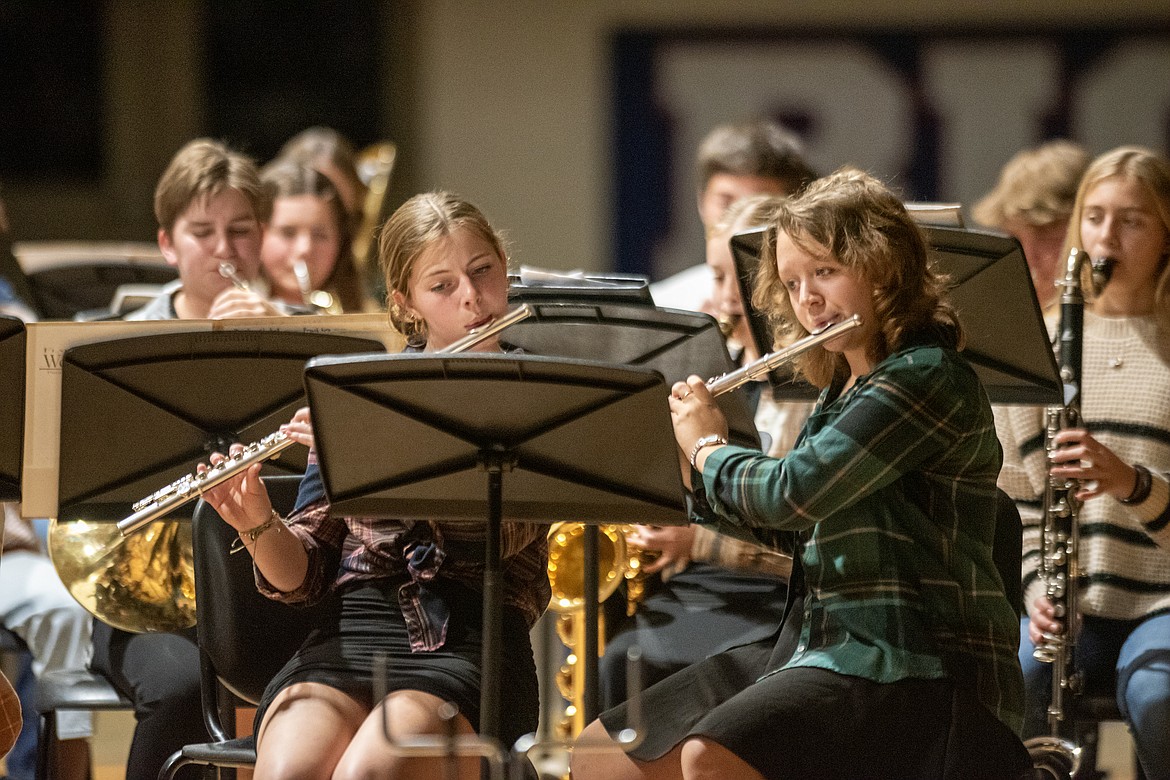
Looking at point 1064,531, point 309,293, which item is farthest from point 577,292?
point 309,293

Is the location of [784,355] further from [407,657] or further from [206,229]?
[206,229]

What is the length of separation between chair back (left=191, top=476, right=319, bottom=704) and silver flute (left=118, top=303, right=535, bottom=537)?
0.12 m

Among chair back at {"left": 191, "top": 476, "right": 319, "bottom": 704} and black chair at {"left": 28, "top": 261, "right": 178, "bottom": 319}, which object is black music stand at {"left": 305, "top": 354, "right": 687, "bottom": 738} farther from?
black chair at {"left": 28, "top": 261, "right": 178, "bottom": 319}

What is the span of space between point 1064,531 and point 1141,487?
143mm

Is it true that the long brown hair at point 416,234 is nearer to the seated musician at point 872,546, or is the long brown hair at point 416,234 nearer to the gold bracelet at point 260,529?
the gold bracelet at point 260,529

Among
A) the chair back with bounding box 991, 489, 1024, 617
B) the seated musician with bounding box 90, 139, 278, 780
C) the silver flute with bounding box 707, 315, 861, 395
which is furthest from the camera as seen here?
the seated musician with bounding box 90, 139, 278, 780

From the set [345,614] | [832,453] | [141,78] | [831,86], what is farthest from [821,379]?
[141,78]

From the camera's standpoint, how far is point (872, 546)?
6.81 feet

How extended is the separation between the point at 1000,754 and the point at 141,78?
5.55 m

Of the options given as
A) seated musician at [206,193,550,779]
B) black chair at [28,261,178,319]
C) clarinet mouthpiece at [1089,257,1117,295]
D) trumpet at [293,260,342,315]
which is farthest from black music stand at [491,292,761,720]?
black chair at [28,261,178,319]

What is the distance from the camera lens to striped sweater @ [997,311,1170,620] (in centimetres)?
277

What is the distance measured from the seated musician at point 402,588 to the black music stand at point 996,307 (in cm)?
47

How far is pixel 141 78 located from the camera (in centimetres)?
669

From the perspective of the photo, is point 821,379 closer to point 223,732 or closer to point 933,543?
point 933,543
